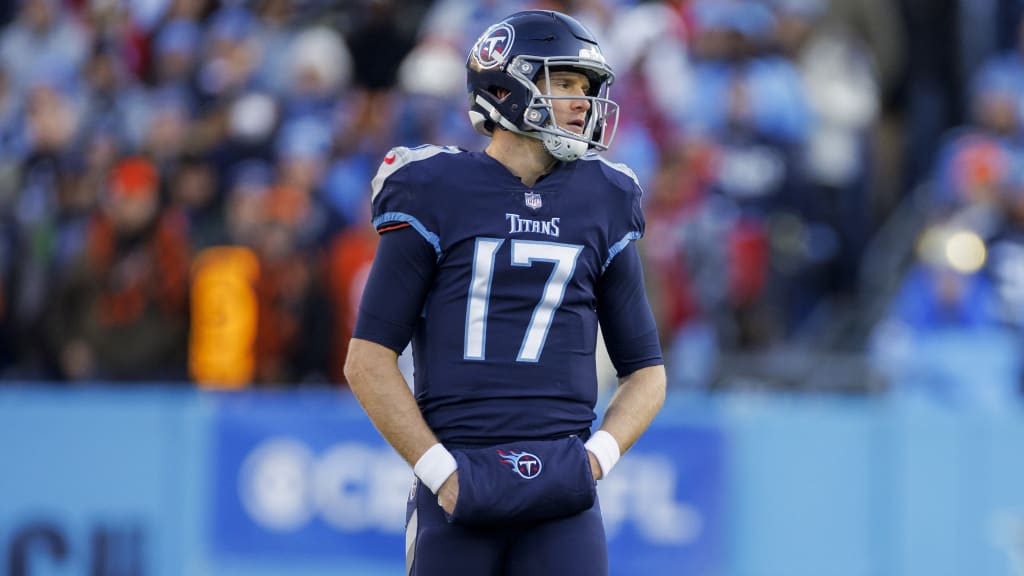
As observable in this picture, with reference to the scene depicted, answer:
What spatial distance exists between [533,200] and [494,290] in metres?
0.26

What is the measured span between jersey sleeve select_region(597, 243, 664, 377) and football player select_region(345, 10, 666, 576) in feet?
0.27

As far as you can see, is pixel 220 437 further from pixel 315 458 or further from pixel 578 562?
pixel 578 562

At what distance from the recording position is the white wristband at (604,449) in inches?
163

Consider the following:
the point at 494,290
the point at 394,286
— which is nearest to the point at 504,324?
the point at 494,290

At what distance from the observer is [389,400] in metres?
4.09

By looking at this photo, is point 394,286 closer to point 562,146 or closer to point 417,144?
point 562,146

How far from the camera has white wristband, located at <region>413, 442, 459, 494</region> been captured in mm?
4008

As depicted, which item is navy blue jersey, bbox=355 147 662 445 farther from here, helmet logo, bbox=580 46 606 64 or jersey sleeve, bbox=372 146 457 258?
helmet logo, bbox=580 46 606 64

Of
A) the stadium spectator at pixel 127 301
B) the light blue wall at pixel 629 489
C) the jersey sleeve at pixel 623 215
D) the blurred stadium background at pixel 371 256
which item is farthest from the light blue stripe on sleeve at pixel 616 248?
the stadium spectator at pixel 127 301

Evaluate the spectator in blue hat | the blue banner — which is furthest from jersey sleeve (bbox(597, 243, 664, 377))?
the spectator in blue hat

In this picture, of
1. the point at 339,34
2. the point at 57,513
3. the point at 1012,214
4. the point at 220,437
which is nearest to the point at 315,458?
the point at 220,437

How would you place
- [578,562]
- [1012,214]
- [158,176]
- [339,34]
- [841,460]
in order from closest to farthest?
1. [578,562]
2. [841,460]
3. [1012,214]
4. [158,176]
5. [339,34]

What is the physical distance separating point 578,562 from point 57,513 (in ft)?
17.3

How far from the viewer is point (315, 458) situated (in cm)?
873
